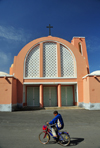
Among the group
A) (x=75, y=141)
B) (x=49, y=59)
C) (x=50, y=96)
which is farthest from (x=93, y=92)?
(x=75, y=141)

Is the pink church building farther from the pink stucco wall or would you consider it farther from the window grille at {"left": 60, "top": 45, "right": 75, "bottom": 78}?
the pink stucco wall

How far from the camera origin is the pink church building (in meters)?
15.1

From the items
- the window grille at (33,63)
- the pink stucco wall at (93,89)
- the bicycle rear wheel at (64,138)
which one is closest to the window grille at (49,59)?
the window grille at (33,63)

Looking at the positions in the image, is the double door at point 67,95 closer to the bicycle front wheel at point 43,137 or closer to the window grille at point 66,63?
the window grille at point 66,63

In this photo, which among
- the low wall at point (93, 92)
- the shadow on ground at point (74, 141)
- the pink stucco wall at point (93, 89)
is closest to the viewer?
the shadow on ground at point (74, 141)

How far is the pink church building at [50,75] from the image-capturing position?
15070 millimetres

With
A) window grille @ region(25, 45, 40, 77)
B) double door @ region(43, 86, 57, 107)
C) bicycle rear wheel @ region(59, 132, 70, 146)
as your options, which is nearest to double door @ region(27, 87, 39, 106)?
double door @ region(43, 86, 57, 107)

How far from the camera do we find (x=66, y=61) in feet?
52.4

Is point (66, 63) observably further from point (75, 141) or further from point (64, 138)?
point (64, 138)

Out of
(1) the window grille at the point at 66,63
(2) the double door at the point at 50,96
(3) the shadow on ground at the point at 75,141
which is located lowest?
(3) the shadow on ground at the point at 75,141

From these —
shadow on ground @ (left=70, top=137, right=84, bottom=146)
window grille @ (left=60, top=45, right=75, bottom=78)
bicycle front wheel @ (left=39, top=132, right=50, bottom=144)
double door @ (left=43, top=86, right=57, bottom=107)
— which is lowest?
shadow on ground @ (left=70, top=137, right=84, bottom=146)

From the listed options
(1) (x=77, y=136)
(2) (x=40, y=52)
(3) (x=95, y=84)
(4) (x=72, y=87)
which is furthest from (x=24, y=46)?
(1) (x=77, y=136)

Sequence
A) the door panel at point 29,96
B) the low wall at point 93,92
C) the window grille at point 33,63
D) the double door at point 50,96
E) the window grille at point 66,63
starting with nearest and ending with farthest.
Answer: the low wall at point 93,92 → the window grille at point 33,63 → the window grille at point 66,63 → the door panel at point 29,96 → the double door at point 50,96

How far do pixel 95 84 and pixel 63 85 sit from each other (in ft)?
14.0
